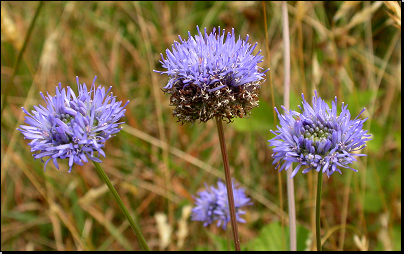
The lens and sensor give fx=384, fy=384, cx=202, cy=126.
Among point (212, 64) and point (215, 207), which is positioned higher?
point (212, 64)

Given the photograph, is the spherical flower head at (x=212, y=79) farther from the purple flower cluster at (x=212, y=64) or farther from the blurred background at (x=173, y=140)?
the blurred background at (x=173, y=140)

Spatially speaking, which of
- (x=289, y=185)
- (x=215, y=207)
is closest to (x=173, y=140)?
(x=215, y=207)

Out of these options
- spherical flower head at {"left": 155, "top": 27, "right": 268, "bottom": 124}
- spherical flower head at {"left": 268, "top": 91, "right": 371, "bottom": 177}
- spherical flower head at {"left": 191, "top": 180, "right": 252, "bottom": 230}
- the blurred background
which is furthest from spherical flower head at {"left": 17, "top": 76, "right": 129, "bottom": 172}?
the blurred background

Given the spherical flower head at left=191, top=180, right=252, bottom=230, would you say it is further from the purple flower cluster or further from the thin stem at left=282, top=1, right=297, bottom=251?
the purple flower cluster

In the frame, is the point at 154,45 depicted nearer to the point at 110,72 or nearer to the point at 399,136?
the point at 110,72

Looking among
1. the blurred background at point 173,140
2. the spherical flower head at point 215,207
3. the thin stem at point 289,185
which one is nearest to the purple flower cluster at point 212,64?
the thin stem at point 289,185

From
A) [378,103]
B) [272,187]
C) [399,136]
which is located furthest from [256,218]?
[378,103]

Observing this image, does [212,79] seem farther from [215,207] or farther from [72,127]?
[215,207]

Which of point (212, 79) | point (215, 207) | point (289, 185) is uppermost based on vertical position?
point (212, 79)
